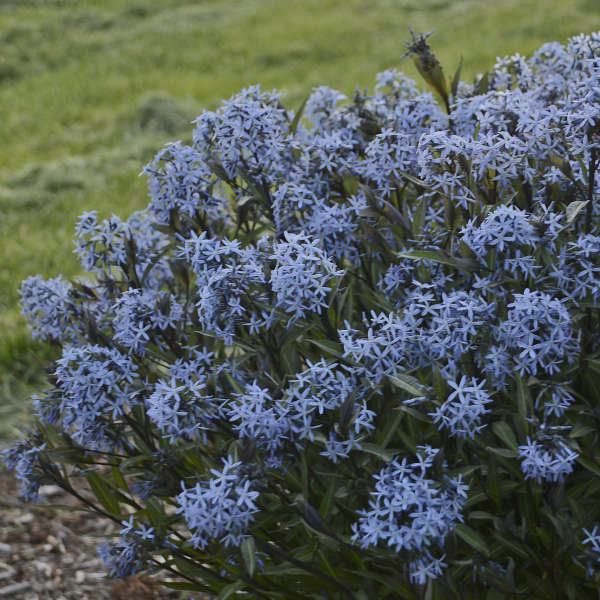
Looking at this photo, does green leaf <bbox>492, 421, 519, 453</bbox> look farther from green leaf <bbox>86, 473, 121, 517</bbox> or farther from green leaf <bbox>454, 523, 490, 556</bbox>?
green leaf <bbox>86, 473, 121, 517</bbox>

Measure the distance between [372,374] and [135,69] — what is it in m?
9.19

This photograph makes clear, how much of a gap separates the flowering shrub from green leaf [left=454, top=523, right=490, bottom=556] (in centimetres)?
1

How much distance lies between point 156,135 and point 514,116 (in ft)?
19.6

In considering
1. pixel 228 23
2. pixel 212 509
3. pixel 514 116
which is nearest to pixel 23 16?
pixel 228 23

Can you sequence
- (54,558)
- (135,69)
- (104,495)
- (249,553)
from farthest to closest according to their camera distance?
1. (135,69)
2. (54,558)
3. (104,495)
4. (249,553)

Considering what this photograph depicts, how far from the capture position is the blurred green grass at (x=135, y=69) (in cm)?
657

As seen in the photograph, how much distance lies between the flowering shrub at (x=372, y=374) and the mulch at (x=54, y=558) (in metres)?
0.73

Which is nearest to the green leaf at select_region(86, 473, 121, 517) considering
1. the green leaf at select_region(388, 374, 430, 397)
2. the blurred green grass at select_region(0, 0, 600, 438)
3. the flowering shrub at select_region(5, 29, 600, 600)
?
the flowering shrub at select_region(5, 29, 600, 600)

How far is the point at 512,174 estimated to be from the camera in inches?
87.7

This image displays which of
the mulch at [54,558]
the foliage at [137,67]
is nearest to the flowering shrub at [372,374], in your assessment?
the mulch at [54,558]

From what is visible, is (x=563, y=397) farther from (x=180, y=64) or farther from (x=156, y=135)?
(x=180, y=64)

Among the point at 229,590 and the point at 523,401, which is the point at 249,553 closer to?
the point at 229,590

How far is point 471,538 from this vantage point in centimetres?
197

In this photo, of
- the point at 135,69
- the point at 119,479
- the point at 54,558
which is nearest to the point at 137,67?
the point at 135,69
